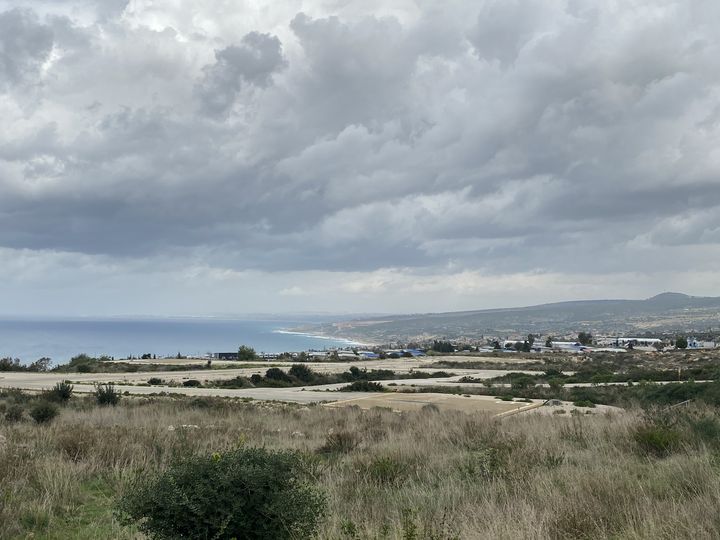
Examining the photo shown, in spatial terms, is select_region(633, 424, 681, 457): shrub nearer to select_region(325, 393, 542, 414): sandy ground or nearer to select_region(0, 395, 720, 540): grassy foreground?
select_region(0, 395, 720, 540): grassy foreground

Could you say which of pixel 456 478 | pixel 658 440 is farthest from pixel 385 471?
pixel 658 440

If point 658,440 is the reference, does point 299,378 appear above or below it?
below

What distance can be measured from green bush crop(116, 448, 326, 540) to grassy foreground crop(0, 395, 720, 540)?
0.37 m

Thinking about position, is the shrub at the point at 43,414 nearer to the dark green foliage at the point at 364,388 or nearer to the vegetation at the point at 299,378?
the dark green foliage at the point at 364,388

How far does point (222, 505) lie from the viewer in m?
4.75

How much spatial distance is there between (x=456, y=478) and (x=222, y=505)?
355cm

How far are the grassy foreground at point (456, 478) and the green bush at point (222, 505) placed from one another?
37cm

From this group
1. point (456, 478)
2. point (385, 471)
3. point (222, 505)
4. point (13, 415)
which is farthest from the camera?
point (13, 415)

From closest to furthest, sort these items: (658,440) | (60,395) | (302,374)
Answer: (658,440)
(60,395)
(302,374)

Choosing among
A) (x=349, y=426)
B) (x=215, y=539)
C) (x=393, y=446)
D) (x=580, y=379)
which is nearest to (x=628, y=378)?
(x=580, y=379)

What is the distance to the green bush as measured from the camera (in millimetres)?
4680

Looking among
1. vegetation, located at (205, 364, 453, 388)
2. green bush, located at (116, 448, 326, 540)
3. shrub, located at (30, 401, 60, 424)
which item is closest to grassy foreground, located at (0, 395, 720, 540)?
green bush, located at (116, 448, 326, 540)

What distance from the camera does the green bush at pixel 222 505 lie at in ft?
15.4

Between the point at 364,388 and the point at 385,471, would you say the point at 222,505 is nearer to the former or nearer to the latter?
the point at 385,471
